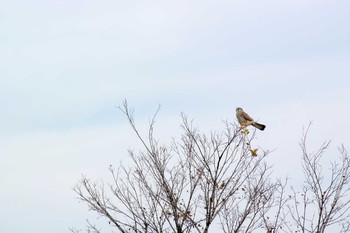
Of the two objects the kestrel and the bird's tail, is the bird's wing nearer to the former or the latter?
the kestrel

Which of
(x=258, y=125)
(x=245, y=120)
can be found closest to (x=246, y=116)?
(x=245, y=120)

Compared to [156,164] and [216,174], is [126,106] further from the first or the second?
[216,174]

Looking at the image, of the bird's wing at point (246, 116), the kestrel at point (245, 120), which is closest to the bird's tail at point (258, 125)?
Answer: the kestrel at point (245, 120)

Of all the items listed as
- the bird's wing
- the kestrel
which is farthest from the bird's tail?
the bird's wing

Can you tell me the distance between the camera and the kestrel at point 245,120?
541 inches

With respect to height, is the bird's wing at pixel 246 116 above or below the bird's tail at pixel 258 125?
above

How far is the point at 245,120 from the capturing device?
14.0 meters

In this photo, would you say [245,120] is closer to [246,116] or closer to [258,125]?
[246,116]

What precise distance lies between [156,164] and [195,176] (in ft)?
2.91

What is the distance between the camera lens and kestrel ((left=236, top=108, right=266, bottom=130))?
541 inches

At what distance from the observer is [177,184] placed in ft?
43.2

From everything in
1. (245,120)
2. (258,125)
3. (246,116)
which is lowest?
(258,125)

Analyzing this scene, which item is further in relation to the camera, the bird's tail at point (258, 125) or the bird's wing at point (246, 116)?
the bird's wing at point (246, 116)

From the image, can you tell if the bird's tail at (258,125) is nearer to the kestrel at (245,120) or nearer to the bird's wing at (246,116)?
the kestrel at (245,120)
